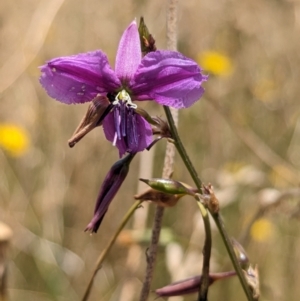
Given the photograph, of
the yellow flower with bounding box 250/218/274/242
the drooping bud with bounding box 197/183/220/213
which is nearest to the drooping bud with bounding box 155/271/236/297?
the drooping bud with bounding box 197/183/220/213

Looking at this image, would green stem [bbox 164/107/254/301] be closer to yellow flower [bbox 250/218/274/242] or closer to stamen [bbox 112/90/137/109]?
stamen [bbox 112/90/137/109]

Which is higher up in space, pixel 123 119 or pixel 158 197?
pixel 123 119

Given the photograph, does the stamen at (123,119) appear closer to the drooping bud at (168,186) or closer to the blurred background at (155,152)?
the drooping bud at (168,186)

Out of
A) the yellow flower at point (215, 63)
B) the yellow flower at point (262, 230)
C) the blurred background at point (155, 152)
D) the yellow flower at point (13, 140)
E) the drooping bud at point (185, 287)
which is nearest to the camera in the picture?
the drooping bud at point (185, 287)

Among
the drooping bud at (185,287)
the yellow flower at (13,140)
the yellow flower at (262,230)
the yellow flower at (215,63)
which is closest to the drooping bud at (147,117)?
the drooping bud at (185,287)

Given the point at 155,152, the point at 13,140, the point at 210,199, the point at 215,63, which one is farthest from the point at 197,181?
the point at 215,63

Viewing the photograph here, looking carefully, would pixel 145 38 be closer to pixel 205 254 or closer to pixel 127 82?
pixel 127 82

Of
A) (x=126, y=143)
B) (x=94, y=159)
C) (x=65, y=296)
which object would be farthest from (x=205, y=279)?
(x=94, y=159)
